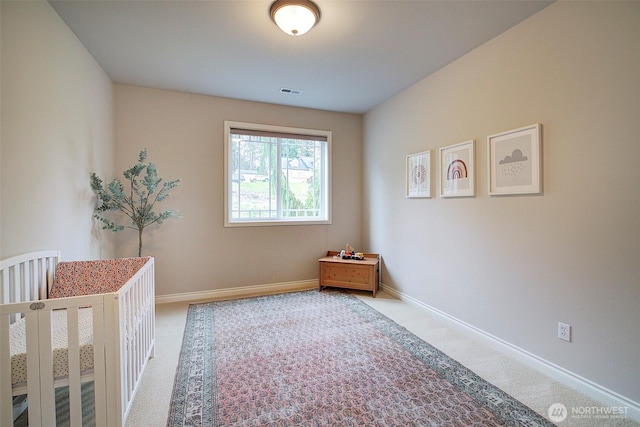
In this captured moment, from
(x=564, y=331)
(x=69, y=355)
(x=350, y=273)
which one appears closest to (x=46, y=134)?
(x=69, y=355)

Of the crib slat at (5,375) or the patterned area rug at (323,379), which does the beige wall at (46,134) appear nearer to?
the crib slat at (5,375)

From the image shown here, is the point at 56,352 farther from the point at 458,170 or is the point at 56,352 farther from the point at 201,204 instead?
the point at 458,170

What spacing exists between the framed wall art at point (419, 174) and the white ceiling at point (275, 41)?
86 centimetres

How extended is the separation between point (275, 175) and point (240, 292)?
166 cm

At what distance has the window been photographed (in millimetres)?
3803

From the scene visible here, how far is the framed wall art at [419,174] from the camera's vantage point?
3.10 m

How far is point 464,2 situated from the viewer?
76.4 inches

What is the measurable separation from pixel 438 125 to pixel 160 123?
10.4 ft

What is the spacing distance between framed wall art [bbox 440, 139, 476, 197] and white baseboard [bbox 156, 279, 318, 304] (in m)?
2.26

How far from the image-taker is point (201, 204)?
11.8 ft

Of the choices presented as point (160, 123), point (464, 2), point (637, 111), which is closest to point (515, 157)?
point (637, 111)

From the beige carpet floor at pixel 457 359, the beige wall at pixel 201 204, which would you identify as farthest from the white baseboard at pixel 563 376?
the beige wall at pixel 201 204

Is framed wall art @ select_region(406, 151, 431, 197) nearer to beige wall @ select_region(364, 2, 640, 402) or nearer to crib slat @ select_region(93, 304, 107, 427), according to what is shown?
beige wall @ select_region(364, 2, 640, 402)

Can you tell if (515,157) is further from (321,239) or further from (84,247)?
(84,247)
